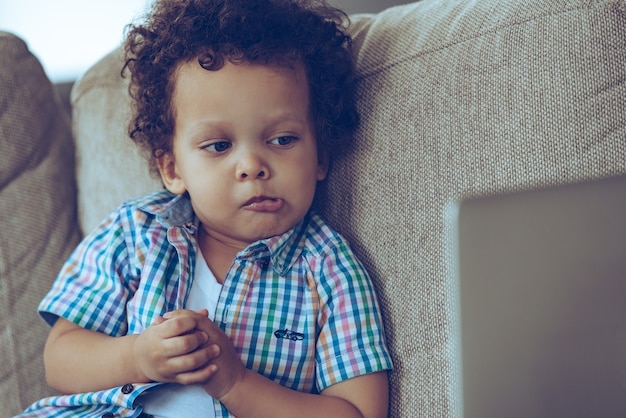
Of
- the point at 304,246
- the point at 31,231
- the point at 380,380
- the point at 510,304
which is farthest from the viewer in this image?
the point at 31,231

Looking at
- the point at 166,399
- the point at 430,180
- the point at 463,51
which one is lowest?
the point at 166,399

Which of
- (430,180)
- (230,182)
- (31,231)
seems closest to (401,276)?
(430,180)

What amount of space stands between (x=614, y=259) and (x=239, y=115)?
0.57m

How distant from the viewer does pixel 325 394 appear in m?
0.90

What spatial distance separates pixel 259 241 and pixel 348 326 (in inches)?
7.0

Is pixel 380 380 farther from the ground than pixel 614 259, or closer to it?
closer to it

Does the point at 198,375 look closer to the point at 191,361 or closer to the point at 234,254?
the point at 191,361

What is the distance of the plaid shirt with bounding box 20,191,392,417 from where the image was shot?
0.90 meters

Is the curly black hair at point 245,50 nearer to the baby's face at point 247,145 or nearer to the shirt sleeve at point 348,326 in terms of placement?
the baby's face at point 247,145

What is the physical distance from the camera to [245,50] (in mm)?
926

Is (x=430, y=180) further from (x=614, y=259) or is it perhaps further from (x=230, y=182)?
(x=614, y=259)

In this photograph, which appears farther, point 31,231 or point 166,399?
point 31,231

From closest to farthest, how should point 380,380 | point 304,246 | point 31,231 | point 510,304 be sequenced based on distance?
point 510,304 → point 380,380 → point 304,246 → point 31,231

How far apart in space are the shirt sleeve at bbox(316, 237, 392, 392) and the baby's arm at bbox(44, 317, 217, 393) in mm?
168
